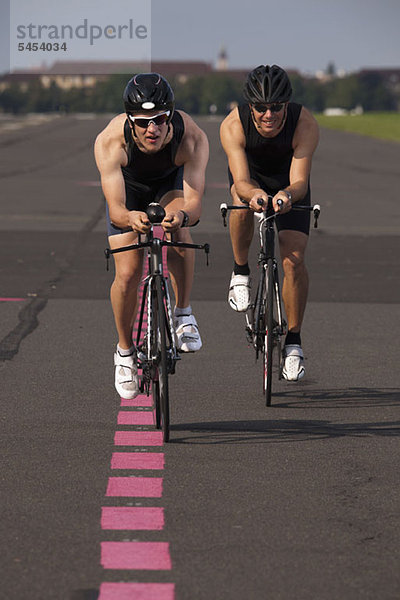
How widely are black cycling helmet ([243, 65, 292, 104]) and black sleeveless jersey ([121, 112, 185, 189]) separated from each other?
2.46 feet

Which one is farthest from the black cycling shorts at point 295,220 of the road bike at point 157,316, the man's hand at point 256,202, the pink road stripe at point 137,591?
the pink road stripe at point 137,591

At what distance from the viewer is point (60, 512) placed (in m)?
5.40

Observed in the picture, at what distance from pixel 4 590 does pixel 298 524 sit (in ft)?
4.57

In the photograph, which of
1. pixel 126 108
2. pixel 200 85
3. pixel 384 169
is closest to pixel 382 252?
pixel 126 108

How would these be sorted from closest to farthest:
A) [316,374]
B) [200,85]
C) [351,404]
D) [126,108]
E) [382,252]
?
[126,108] → [351,404] → [316,374] → [382,252] → [200,85]

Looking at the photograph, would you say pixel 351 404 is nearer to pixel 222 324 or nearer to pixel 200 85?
pixel 222 324

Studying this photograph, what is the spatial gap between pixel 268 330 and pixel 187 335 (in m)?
0.50

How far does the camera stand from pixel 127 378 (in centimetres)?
727

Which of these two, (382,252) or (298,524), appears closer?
(298,524)

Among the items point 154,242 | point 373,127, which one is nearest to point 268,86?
point 154,242

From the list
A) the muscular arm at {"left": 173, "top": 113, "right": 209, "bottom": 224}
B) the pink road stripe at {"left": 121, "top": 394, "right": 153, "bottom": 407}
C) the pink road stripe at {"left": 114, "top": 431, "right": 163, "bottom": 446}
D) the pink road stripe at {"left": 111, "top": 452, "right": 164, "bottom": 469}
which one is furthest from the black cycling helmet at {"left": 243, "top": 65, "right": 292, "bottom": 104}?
the pink road stripe at {"left": 111, "top": 452, "right": 164, "bottom": 469}

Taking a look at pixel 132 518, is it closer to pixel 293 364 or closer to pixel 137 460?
pixel 137 460

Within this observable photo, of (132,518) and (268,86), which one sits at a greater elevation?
(268,86)

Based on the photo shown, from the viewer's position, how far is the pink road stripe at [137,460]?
6219 mm
